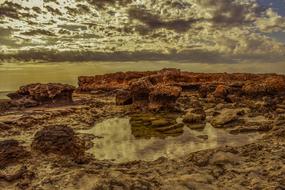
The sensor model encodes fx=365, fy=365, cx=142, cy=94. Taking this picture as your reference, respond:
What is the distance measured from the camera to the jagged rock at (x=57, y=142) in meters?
13.1

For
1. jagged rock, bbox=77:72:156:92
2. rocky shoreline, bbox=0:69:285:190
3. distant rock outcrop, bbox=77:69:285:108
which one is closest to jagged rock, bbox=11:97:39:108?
distant rock outcrop, bbox=77:69:285:108

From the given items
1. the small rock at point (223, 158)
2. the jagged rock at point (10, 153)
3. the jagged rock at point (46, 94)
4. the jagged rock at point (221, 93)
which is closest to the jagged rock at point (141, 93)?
the jagged rock at point (46, 94)

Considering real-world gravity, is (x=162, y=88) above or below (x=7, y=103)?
above

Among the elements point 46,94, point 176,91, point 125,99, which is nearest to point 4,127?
point 176,91

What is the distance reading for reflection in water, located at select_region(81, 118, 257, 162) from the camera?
1418 cm

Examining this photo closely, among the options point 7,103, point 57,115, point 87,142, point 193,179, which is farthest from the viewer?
point 7,103

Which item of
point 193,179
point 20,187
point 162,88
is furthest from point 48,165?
point 162,88

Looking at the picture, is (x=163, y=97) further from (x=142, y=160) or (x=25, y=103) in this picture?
(x=142, y=160)

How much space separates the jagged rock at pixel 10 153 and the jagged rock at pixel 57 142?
0.69 m

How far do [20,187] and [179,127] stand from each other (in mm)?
12184

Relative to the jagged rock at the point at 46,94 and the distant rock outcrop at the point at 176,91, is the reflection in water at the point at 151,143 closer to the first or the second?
the distant rock outcrop at the point at 176,91

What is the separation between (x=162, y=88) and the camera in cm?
2897

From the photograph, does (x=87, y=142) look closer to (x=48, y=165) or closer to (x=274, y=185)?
(x=48, y=165)

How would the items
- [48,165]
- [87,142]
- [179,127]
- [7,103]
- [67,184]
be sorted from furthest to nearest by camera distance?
[7,103]
[179,127]
[87,142]
[48,165]
[67,184]
